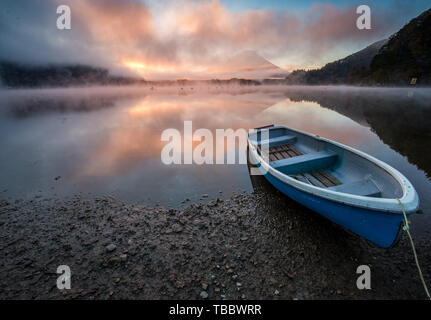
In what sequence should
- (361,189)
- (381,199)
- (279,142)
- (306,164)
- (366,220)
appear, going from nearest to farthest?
(381,199)
(366,220)
(361,189)
(306,164)
(279,142)

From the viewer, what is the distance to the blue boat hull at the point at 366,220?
4036mm

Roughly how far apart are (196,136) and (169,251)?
1349 cm

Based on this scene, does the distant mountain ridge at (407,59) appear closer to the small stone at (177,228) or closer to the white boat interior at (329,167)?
the white boat interior at (329,167)

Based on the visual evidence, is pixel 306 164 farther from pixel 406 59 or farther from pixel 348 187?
pixel 406 59

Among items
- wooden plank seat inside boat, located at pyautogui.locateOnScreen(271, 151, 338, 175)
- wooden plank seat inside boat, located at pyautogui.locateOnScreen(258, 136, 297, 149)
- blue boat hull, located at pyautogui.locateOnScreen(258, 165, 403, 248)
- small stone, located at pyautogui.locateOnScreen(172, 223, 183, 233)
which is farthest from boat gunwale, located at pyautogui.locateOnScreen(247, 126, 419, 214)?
wooden plank seat inside boat, located at pyautogui.locateOnScreen(258, 136, 297, 149)

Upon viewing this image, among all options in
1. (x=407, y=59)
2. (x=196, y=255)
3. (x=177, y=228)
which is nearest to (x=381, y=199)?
(x=196, y=255)

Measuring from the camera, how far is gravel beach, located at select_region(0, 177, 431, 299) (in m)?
4.43

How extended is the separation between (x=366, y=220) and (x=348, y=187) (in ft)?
5.40

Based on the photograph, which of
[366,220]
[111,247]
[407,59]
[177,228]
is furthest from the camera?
[407,59]

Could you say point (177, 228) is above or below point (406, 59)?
below

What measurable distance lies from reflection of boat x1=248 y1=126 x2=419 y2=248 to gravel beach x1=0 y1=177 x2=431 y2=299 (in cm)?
103

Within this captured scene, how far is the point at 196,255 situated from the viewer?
17.7 ft
